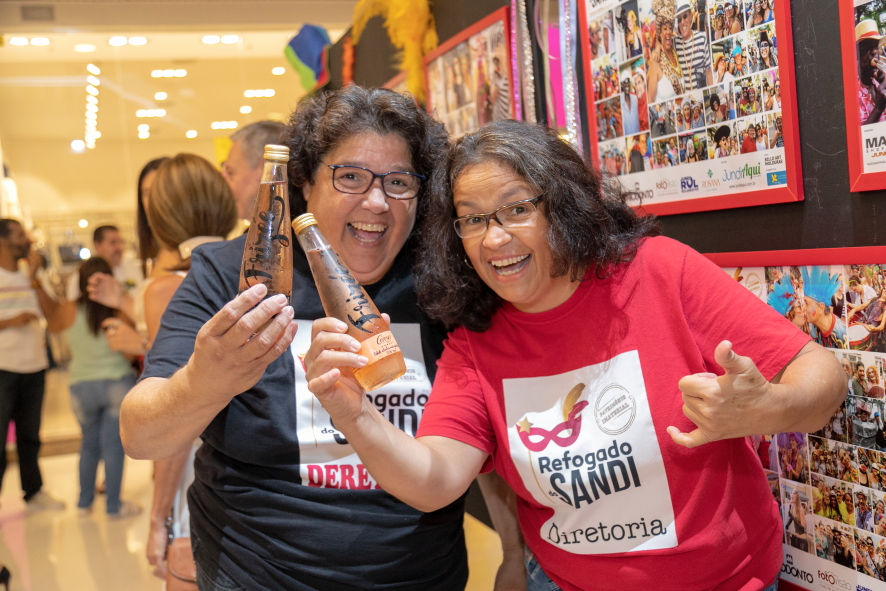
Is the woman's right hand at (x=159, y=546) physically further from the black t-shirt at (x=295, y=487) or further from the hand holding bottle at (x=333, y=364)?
the hand holding bottle at (x=333, y=364)

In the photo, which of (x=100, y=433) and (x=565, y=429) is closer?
(x=565, y=429)

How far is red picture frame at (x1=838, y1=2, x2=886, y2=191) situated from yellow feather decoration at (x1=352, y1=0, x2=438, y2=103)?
1.86 metres

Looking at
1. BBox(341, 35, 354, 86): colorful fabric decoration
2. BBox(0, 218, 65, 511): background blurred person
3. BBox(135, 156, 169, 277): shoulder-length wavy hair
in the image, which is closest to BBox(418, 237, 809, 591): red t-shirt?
BBox(135, 156, 169, 277): shoulder-length wavy hair

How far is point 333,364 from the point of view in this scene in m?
1.06

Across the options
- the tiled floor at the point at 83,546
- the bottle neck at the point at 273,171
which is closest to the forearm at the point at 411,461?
the bottle neck at the point at 273,171

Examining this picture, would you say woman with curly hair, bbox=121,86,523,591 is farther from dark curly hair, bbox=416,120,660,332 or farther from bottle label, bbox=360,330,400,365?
bottle label, bbox=360,330,400,365

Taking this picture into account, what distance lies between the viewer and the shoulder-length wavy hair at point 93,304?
466 cm

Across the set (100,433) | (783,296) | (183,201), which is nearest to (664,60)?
(783,296)

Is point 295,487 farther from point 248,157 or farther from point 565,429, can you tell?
point 248,157

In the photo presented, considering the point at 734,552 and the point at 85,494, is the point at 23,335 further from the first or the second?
the point at 734,552

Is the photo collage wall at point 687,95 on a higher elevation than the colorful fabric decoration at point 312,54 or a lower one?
lower

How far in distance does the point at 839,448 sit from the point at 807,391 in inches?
11.6

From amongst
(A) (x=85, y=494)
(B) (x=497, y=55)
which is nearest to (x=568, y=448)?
(B) (x=497, y=55)

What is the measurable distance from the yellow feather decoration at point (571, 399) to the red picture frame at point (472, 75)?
0.99 metres
